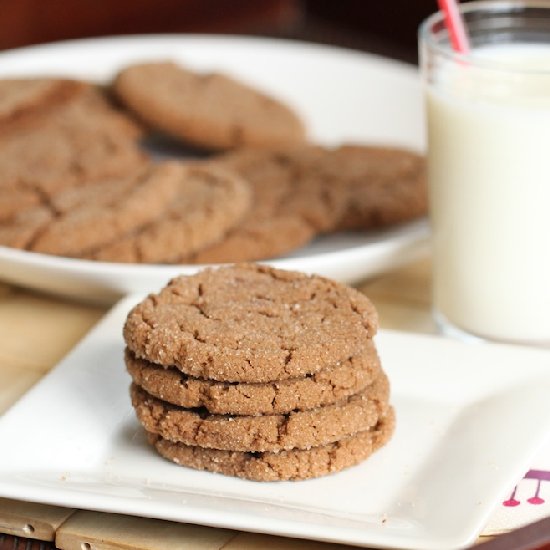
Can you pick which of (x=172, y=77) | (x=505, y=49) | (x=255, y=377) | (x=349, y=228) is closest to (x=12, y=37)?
(x=172, y=77)

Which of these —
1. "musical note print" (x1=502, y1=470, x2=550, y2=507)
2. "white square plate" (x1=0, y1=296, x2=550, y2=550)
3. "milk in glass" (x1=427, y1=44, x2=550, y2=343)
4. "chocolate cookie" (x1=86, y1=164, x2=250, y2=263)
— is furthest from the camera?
"chocolate cookie" (x1=86, y1=164, x2=250, y2=263)

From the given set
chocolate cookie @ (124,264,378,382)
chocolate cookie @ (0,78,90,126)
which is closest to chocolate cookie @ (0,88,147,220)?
chocolate cookie @ (0,78,90,126)

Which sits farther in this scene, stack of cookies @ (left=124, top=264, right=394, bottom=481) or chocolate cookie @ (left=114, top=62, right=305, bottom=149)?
chocolate cookie @ (left=114, top=62, right=305, bottom=149)

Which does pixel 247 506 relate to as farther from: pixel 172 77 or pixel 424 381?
pixel 172 77

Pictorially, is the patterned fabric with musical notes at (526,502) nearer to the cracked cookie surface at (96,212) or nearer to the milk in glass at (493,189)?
the milk in glass at (493,189)

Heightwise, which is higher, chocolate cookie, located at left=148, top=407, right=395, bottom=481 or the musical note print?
chocolate cookie, located at left=148, top=407, right=395, bottom=481

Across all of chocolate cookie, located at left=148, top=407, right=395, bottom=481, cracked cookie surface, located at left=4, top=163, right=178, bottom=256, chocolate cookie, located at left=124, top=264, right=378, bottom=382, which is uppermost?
chocolate cookie, located at left=124, top=264, right=378, bottom=382

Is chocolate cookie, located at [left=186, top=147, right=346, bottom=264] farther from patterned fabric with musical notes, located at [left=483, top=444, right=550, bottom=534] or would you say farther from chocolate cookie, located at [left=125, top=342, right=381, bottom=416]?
patterned fabric with musical notes, located at [left=483, top=444, right=550, bottom=534]
